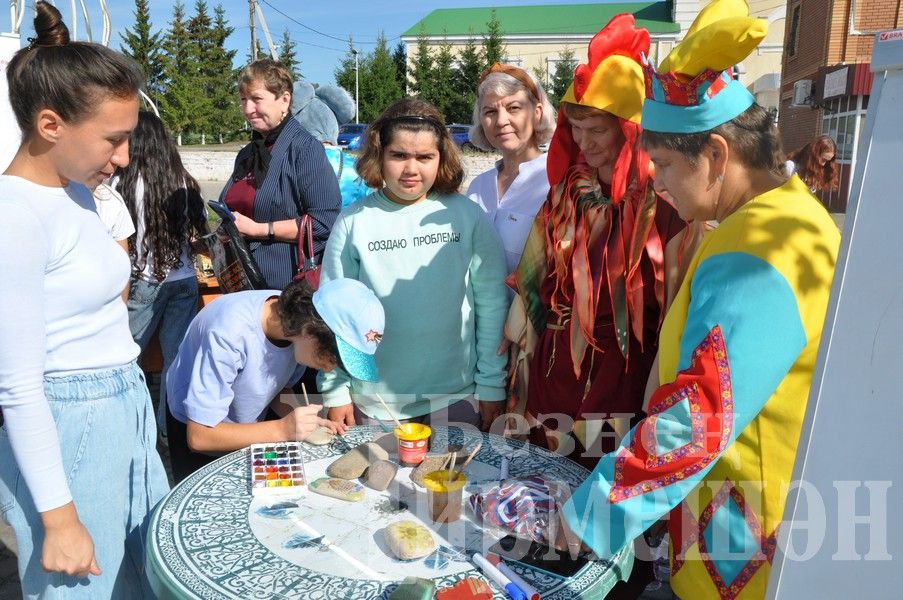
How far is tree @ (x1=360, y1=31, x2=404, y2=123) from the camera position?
110 feet

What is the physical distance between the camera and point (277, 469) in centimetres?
178

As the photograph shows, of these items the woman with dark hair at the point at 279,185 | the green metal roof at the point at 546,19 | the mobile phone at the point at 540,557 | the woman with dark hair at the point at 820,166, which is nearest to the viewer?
the mobile phone at the point at 540,557

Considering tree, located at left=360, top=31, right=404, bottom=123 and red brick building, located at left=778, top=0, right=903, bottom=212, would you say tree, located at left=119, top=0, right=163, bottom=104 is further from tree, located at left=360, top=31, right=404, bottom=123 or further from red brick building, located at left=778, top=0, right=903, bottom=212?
red brick building, located at left=778, top=0, right=903, bottom=212

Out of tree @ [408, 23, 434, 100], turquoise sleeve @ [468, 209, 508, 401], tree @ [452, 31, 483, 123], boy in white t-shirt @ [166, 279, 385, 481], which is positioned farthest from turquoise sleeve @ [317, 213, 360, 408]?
tree @ [408, 23, 434, 100]

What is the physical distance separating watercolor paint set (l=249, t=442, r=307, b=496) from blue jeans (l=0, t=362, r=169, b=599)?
0.29 m

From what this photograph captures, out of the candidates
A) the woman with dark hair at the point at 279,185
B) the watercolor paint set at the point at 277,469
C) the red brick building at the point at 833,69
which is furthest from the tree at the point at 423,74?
the watercolor paint set at the point at 277,469

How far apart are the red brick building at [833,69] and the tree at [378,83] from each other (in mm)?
17977

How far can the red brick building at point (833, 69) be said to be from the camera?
16.7 metres

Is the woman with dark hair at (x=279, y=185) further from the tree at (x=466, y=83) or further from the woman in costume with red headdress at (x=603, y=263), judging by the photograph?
the tree at (x=466, y=83)

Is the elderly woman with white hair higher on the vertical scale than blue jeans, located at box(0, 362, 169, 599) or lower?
higher

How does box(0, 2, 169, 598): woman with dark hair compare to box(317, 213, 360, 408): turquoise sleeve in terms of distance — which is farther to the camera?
box(317, 213, 360, 408): turquoise sleeve

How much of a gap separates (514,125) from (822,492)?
79.6 inches

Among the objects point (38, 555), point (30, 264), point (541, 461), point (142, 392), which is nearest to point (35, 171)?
point (30, 264)

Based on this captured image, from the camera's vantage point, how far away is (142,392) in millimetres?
1707
